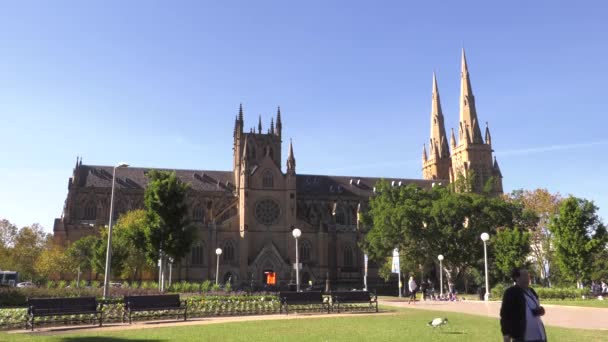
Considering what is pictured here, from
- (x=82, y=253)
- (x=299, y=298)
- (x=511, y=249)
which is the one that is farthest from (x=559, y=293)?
(x=82, y=253)

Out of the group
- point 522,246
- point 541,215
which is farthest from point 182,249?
point 541,215

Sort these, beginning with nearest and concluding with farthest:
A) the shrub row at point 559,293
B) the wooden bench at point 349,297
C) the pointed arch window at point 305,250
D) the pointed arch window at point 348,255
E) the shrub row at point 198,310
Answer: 1. the shrub row at point 198,310
2. the wooden bench at point 349,297
3. the shrub row at point 559,293
4. the pointed arch window at point 305,250
5. the pointed arch window at point 348,255

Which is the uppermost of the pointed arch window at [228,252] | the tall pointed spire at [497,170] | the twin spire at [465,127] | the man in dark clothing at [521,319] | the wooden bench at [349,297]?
the twin spire at [465,127]

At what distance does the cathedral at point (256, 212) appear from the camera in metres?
80.4

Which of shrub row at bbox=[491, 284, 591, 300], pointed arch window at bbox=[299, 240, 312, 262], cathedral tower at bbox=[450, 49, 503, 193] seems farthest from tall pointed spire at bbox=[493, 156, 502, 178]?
shrub row at bbox=[491, 284, 591, 300]

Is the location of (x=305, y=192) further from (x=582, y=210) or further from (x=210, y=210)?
(x=582, y=210)

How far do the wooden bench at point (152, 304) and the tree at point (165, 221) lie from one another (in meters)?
15.7

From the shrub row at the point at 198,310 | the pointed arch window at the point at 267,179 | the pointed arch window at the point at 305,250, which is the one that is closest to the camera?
the shrub row at the point at 198,310

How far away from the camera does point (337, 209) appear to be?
95.9 metres

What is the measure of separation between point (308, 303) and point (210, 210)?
6539cm

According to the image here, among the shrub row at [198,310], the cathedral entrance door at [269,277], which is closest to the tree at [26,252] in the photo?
the cathedral entrance door at [269,277]

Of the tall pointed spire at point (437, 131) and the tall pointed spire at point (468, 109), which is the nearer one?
the tall pointed spire at point (468, 109)

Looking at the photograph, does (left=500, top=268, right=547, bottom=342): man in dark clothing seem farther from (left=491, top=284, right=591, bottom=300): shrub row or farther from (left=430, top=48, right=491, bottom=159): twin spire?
(left=430, top=48, right=491, bottom=159): twin spire

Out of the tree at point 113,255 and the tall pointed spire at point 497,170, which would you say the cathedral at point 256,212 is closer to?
the tall pointed spire at point 497,170
